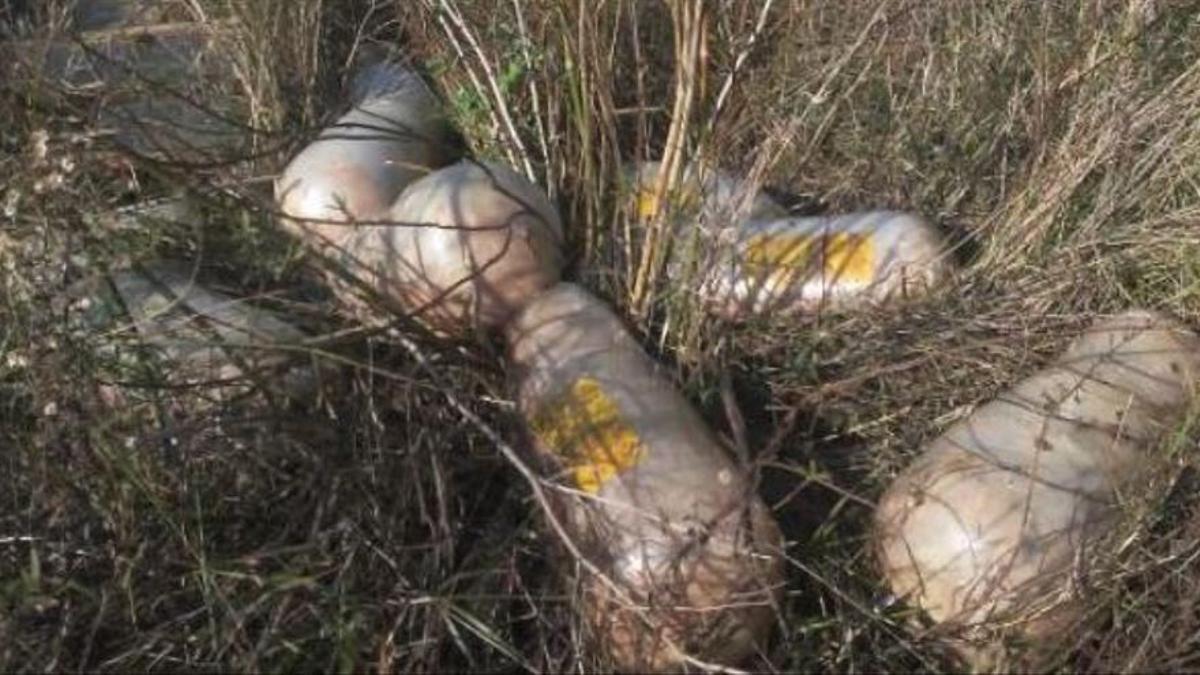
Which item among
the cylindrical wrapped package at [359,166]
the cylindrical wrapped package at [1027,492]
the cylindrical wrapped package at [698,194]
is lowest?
the cylindrical wrapped package at [359,166]

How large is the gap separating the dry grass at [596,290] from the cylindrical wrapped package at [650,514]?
9 centimetres

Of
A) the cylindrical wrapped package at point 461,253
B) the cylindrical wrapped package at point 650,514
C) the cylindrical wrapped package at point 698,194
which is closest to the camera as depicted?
the cylindrical wrapped package at point 650,514

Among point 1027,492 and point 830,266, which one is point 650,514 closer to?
point 1027,492

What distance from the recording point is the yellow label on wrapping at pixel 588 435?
2.80m

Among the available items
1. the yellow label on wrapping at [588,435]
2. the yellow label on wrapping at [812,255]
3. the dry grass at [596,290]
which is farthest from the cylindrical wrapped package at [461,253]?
the yellow label on wrapping at [812,255]

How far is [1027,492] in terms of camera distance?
2816 mm

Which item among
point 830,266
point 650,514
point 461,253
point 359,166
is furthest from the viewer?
point 359,166

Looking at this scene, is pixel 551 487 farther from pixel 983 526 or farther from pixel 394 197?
pixel 394 197

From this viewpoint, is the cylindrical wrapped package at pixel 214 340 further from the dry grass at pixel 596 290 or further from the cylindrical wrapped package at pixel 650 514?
the cylindrical wrapped package at pixel 650 514

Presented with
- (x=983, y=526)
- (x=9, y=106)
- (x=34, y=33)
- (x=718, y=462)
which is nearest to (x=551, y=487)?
(x=718, y=462)

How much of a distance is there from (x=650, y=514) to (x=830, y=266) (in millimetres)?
996

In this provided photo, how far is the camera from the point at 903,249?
353 centimetres

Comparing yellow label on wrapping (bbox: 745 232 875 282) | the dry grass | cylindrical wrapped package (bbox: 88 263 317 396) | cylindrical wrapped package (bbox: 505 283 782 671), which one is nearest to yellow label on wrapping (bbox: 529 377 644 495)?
cylindrical wrapped package (bbox: 505 283 782 671)

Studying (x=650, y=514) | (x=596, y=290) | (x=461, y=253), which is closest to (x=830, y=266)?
(x=596, y=290)
